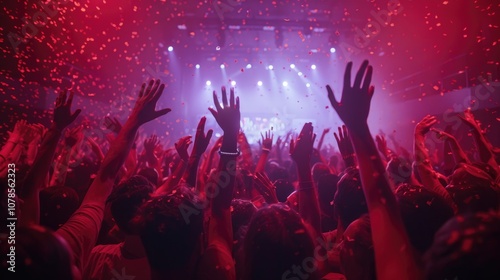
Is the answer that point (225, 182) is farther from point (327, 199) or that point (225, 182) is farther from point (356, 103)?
point (327, 199)

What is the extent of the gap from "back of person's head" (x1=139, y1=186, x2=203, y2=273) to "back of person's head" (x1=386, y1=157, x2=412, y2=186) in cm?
224

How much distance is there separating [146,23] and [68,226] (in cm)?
1208

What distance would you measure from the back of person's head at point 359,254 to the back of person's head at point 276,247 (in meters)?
0.39

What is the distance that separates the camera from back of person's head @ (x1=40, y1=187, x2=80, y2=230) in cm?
227

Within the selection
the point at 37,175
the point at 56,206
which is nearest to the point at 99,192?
the point at 37,175

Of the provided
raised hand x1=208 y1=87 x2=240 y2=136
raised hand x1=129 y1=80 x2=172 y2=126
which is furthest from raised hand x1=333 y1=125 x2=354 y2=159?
raised hand x1=129 y1=80 x2=172 y2=126

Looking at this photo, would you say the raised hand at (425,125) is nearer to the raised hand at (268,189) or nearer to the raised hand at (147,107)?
the raised hand at (268,189)

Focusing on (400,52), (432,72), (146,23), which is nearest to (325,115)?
(400,52)

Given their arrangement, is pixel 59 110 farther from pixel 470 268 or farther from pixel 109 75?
pixel 109 75

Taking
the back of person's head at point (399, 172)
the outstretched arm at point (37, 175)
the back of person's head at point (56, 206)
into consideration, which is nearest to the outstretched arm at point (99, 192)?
the outstretched arm at point (37, 175)

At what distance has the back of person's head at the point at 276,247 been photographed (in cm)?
133

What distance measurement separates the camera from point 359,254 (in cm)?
163

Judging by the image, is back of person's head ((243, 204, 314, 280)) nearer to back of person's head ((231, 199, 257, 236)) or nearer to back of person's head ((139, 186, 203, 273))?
back of person's head ((139, 186, 203, 273))

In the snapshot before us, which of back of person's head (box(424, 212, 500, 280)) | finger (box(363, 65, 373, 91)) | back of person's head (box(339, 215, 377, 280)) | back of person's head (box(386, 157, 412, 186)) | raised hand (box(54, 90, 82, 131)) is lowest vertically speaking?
back of person's head (box(339, 215, 377, 280))
